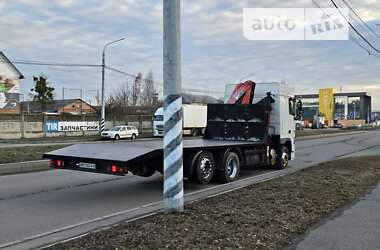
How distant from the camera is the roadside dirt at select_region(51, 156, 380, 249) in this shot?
580cm

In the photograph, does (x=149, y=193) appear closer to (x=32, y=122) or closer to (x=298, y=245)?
(x=298, y=245)

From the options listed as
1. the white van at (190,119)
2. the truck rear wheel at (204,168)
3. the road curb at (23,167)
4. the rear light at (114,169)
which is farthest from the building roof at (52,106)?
the rear light at (114,169)

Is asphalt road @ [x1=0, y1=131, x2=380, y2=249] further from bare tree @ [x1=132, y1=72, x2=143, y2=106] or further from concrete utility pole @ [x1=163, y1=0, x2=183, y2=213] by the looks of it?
bare tree @ [x1=132, y1=72, x2=143, y2=106]

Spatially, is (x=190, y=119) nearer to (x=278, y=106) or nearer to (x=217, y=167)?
(x=278, y=106)

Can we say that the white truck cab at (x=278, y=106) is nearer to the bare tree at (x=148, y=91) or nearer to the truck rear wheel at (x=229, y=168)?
the truck rear wheel at (x=229, y=168)

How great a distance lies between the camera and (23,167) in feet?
50.5

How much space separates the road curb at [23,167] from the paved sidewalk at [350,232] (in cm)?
1069

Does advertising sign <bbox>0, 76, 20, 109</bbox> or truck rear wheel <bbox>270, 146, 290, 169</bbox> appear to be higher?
advertising sign <bbox>0, 76, 20, 109</bbox>

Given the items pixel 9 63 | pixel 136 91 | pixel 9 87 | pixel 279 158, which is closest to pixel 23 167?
pixel 279 158


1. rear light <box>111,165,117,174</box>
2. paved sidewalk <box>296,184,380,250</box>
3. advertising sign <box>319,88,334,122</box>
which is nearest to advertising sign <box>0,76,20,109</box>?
advertising sign <box>319,88,334,122</box>

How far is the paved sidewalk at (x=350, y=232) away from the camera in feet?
19.8

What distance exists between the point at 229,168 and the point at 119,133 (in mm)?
36736

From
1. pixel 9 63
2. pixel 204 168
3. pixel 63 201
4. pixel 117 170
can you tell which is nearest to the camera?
pixel 117 170

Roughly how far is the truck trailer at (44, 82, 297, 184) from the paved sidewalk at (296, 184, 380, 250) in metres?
4.02
